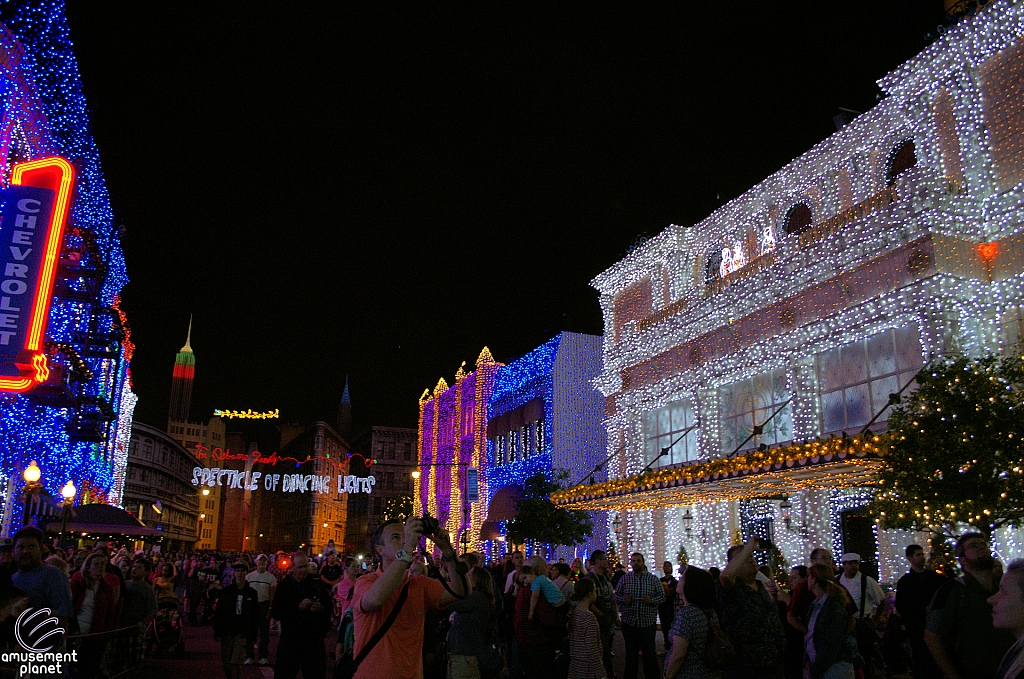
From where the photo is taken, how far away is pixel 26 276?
1788cm

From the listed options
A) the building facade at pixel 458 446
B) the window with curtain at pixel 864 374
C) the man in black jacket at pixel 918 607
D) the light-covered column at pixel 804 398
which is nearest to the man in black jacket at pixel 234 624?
the man in black jacket at pixel 918 607

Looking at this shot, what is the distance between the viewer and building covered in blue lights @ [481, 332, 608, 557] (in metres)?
33.8

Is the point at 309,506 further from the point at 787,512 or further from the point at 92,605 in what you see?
the point at 92,605

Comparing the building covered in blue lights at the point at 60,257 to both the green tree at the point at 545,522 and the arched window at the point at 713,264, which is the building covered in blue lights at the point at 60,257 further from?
the arched window at the point at 713,264

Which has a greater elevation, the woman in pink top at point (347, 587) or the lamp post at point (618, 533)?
the lamp post at point (618, 533)

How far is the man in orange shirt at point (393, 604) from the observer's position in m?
4.30

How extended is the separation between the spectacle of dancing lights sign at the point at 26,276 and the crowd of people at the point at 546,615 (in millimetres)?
7666

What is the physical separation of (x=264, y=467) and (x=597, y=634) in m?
136

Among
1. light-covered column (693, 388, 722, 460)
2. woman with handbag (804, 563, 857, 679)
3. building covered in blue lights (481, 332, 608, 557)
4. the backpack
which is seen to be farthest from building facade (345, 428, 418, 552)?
the backpack

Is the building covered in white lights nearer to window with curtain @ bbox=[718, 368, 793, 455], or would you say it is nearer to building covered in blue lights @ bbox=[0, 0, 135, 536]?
window with curtain @ bbox=[718, 368, 793, 455]

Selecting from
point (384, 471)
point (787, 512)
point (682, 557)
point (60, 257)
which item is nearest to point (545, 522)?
point (682, 557)

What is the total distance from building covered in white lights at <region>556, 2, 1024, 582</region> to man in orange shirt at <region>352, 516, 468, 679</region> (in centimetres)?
1114

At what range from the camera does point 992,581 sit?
5.36m

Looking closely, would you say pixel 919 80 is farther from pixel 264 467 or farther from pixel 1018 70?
pixel 264 467
